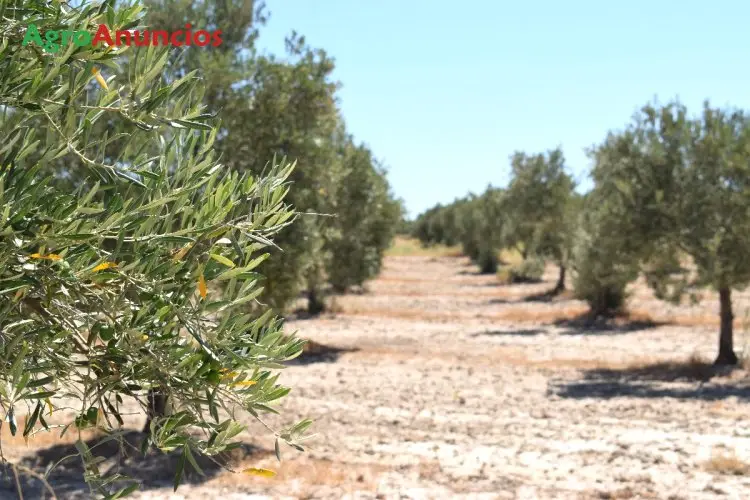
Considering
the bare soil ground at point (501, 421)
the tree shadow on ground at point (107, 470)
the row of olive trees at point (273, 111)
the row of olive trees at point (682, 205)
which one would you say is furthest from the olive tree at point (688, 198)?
the tree shadow on ground at point (107, 470)

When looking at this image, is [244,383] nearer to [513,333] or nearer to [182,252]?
[182,252]

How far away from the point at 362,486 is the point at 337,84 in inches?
355

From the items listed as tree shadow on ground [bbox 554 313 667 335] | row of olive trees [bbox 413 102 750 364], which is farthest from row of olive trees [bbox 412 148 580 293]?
row of olive trees [bbox 413 102 750 364]

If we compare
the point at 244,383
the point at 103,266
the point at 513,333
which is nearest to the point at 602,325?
the point at 513,333

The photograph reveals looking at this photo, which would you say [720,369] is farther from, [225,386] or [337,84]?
[225,386]

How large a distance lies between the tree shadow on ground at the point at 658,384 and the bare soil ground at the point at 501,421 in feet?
0.14

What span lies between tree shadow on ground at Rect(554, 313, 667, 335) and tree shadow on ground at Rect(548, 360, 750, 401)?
27.5ft

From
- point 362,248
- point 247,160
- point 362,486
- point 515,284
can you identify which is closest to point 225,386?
point 362,486

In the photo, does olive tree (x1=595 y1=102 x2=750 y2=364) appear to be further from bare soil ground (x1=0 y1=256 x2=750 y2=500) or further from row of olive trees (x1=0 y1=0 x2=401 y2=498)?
row of olive trees (x1=0 y1=0 x2=401 y2=498)

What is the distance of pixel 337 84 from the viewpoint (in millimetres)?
16047

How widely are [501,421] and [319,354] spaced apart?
9766 millimetres

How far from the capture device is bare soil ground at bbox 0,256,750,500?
9.95 meters

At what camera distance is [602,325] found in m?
29.9

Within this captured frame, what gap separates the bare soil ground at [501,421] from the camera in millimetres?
9945
